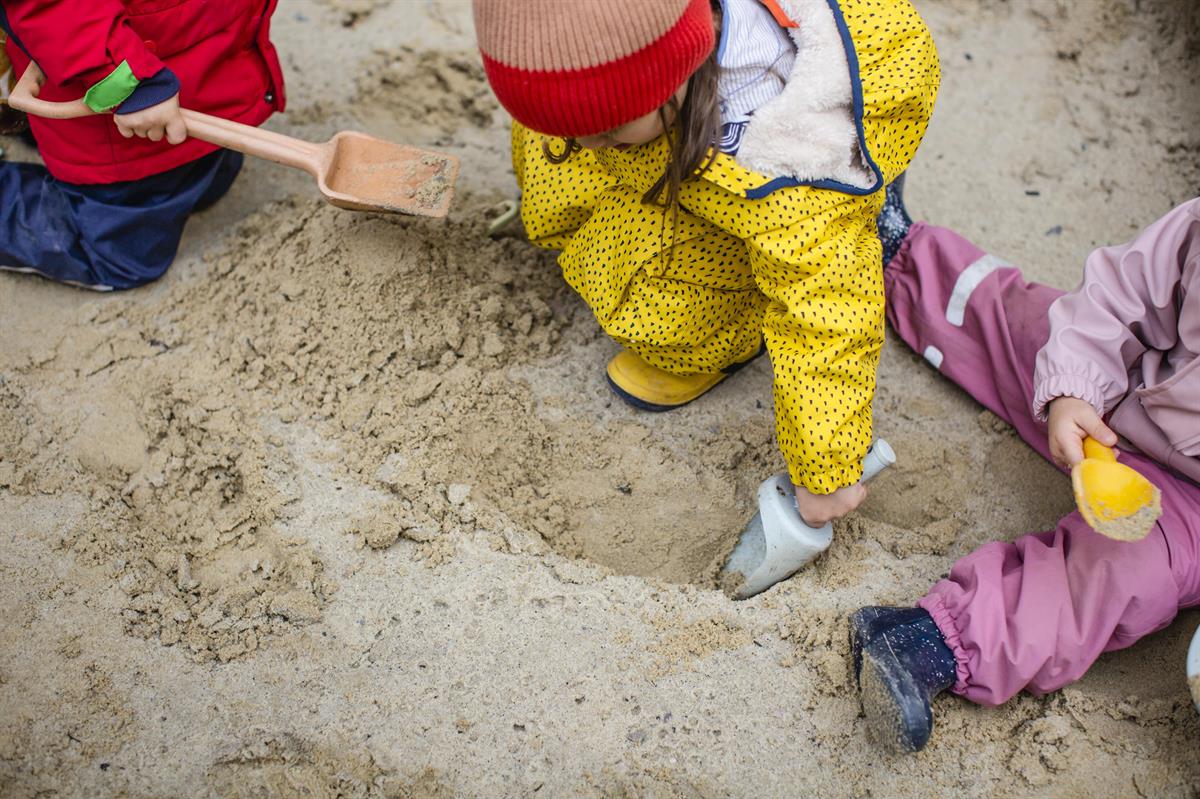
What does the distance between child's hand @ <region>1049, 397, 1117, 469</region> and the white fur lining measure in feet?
1.23

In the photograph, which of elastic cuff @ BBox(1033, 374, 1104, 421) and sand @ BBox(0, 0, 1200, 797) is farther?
elastic cuff @ BBox(1033, 374, 1104, 421)

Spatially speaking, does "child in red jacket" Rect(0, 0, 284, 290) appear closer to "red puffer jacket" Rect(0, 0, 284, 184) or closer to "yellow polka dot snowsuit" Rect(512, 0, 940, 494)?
"red puffer jacket" Rect(0, 0, 284, 184)

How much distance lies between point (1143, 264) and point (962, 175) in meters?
0.65

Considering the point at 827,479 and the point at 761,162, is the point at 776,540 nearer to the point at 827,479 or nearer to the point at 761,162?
the point at 827,479

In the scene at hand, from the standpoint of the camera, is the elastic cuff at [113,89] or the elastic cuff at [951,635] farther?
the elastic cuff at [113,89]

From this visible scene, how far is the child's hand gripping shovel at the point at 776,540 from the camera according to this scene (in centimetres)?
132

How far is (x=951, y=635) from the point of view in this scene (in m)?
1.25

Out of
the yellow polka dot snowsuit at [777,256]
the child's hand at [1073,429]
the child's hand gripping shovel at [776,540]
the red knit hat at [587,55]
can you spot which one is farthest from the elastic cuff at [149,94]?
the child's hand at [1073,429]

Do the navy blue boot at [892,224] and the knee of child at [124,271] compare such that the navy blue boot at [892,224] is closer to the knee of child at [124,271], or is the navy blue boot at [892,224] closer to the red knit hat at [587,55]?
the red knit hat at [587,55]

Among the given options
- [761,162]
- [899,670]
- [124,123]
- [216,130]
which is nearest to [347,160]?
[216,130]

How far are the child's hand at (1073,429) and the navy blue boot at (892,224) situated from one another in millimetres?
437

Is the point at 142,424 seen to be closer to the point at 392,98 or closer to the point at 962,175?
the point at 392,98

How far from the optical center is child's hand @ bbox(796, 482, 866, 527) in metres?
1.29

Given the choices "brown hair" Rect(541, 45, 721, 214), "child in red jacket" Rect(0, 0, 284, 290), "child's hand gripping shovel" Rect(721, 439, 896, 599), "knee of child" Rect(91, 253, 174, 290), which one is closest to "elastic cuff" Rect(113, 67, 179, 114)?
"child in red jacket" Rect(0, 0, 284, 290)
